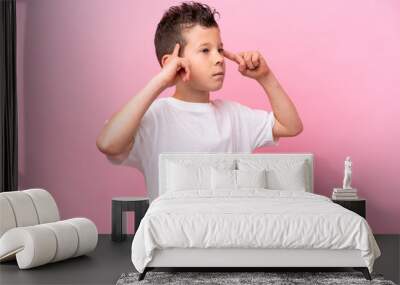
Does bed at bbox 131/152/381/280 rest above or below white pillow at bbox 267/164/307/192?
below

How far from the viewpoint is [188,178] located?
5.96m

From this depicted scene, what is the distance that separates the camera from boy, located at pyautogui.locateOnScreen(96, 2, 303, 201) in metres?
6.35

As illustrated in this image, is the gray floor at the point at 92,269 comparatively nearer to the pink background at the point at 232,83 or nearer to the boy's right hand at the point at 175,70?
the pink background at the point at 232,83

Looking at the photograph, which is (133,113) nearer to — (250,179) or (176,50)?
(176,50)

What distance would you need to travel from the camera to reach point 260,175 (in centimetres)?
595

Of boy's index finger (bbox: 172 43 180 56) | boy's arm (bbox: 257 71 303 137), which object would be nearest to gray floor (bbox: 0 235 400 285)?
boy's arm (bbox: 257 71 303 137)

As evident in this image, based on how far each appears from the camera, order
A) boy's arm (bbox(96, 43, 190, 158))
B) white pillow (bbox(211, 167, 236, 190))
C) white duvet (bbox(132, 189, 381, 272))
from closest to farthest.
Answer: white duvet (bbox(132, 189, 381, 272)), white pillow (bbox(211, 167, 236, 190)), boy's arm (bbox(96, 43, 190, 158))

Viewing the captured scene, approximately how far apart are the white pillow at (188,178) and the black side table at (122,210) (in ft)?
1.51

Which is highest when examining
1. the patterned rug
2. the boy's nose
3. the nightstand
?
the boy's nose

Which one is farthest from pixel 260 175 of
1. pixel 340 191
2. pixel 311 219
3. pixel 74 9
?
pixel 74 9

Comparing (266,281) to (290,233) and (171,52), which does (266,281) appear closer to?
(290,233)

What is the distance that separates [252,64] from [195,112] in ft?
Answer: 2.22

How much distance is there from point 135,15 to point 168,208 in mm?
2795

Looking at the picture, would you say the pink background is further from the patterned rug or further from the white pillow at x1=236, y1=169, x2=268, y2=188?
the patterned rug
